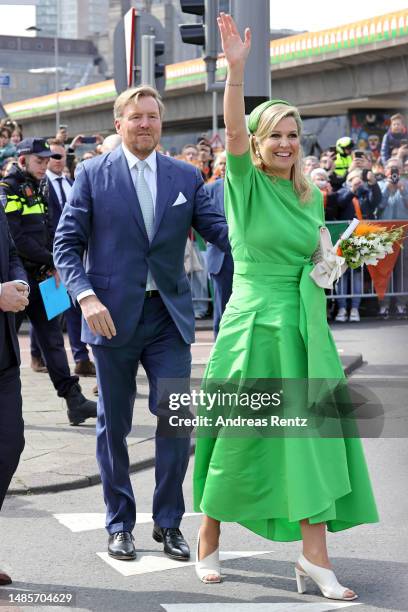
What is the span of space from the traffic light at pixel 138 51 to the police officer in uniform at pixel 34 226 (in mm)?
1908

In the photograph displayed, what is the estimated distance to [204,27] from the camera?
455 inches

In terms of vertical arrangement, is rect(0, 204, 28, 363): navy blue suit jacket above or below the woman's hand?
below

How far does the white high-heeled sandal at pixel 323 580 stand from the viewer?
468 cm

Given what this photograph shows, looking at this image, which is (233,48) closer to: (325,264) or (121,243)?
(325,264)

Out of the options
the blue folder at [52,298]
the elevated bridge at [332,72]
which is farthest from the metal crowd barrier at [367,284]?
the elevated bridge at [332,72]

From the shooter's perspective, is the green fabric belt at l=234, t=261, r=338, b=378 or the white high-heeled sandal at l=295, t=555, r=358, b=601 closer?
the white high-heeled sandal at l=295, t=555, r=358, b=601

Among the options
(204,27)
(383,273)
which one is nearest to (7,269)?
(204,27)

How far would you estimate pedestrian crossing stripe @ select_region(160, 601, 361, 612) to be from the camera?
15.0 feet

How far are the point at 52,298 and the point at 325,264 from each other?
409cm

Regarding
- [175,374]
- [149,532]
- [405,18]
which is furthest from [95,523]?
[405,18]

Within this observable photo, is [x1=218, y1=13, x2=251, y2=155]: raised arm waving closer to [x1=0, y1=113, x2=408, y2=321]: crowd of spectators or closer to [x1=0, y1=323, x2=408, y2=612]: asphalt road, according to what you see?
[x1=0, y1=323, x2=408, y2=612]: asphalt road

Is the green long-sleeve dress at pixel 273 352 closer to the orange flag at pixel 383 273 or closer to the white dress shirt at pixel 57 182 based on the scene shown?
the white dress shirt at pixel 57 182

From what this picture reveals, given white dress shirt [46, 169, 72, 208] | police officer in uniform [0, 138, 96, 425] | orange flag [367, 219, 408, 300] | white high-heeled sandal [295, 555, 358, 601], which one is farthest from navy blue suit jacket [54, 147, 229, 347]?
orange flag [367, 219, 408, 300]

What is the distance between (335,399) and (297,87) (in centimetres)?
4706
